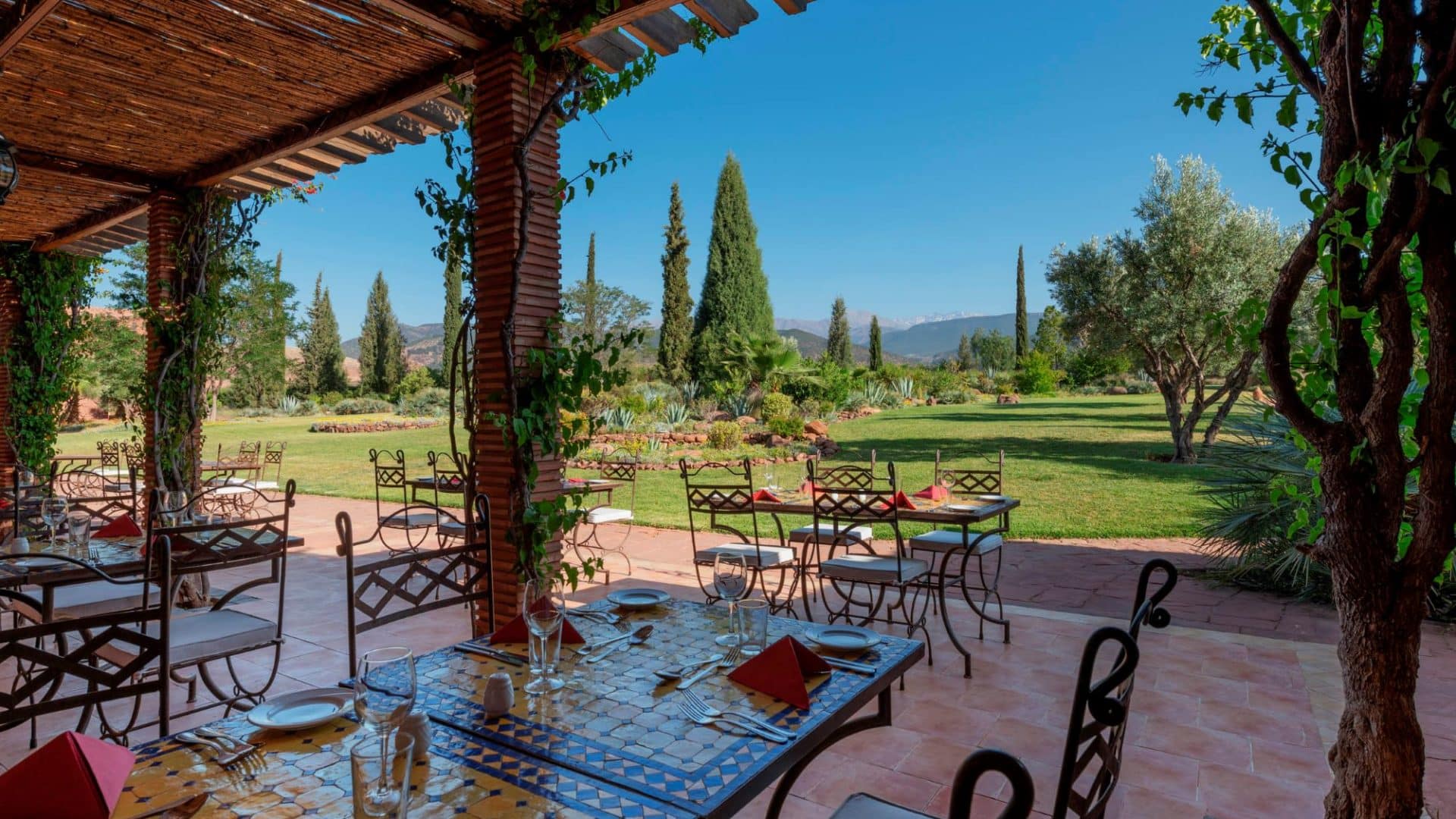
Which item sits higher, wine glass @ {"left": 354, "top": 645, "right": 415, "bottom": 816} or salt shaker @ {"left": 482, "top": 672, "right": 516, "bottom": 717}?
wine glass @ {"left": 354, "top": 645, "right": 415, "bottom": 816}

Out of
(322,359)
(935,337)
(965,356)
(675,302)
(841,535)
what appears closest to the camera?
(841,535)

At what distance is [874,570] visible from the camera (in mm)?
3928

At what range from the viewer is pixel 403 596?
2.30 meters

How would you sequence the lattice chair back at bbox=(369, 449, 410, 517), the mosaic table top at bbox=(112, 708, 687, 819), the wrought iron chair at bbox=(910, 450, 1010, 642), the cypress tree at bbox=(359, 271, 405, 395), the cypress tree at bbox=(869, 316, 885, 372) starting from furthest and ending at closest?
the cypress tree at bbox=(869, 316, 885, 372) → the cypress tree at bbox=(359, 271, 405, 395) → the lattice chair back at bbox=(369, 449, 410, 517) → the wrought iron chair at bbox=(910, 450, 1010, 642) → the mosaic table top at bbox=(112, 708, 687, 819)

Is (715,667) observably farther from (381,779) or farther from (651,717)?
(381,779)

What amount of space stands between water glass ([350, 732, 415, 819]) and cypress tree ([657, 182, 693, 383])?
2500 centimetres

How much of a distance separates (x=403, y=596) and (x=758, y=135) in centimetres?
4565

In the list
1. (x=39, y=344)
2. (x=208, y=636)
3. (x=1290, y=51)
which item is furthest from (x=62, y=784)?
(x=39, y=344)

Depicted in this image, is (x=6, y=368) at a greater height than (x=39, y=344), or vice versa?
(x=39, y=344)

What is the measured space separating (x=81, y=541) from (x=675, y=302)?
2447cm

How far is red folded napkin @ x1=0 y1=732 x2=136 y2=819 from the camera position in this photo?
3.43 ft

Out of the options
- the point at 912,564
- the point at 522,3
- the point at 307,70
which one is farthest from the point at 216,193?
the point at 912,564

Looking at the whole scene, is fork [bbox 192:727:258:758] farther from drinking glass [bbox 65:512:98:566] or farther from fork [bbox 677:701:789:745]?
drinking glass [bbox 65:512:98:566]

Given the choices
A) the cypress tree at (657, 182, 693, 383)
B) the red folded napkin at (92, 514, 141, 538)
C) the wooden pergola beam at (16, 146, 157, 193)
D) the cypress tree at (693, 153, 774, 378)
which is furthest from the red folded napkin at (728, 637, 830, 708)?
the cypress tree at (693, 153, 774, 378)
